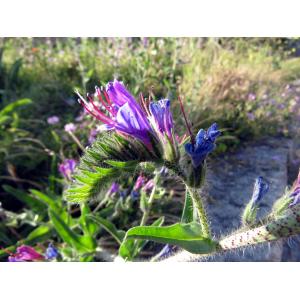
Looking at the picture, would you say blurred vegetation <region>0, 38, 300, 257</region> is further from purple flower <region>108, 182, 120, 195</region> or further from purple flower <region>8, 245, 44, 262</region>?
purple flower <region>8, 245, 44, 262</region>

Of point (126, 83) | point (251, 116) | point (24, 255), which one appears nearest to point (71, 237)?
point (24, 255)

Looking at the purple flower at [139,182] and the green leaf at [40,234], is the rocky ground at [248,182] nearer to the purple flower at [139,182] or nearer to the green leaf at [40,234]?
the purple flower at [139,182]

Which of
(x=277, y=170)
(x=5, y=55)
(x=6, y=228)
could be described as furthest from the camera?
(x=5, y=55)

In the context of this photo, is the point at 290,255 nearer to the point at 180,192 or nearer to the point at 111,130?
the point at 180,192

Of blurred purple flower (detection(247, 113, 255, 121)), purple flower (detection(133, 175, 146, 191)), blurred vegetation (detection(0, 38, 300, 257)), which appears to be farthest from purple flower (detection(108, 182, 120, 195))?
blurred purple flower (detection(247, 113, 255, 121))

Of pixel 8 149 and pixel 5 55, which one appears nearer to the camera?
pixel 8 149

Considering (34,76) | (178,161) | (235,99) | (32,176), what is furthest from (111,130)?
(34,76)

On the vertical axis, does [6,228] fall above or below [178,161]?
below
